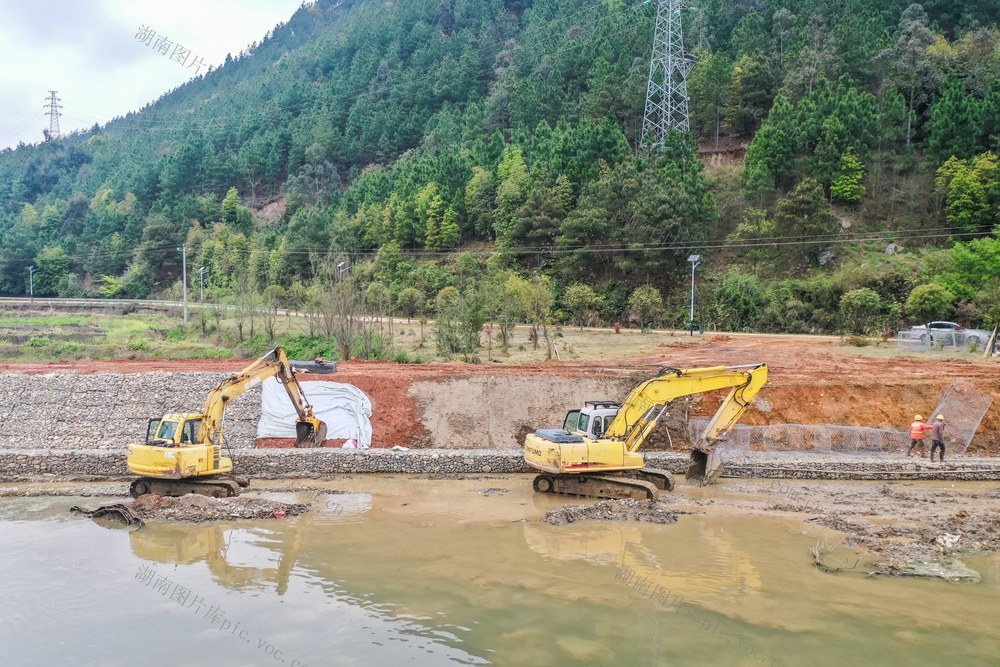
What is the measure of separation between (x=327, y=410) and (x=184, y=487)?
6.41m

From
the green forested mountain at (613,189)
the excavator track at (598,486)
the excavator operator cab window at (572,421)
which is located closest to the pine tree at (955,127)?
the green forested mountain at (613,189)

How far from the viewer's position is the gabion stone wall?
23.7 meters

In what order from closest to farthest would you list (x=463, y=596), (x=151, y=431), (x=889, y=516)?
1. (x=463, y=596)
2. (x=889, y=516)
3. (x=151, y=431)

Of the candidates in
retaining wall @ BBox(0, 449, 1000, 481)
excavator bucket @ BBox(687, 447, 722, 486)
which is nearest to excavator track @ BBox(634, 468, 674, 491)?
excavator bucket @ BBox(687, 447, 722, 486)

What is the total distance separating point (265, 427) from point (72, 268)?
92510 millimetres

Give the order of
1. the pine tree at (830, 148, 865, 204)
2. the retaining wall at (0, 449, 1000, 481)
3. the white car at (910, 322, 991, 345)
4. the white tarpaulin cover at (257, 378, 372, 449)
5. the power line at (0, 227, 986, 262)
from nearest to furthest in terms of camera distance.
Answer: the retaining wall at (0, 449, 1000, 481) < the white tarpaulin cover at (257, 378, 372, 449) < the white car at (910, 322, 991, 345) < the power line at (0, 227, 986, 262) < the pine tree at (830, 148, 865, 204)

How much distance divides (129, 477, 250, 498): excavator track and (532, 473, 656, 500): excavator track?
25.6 ft

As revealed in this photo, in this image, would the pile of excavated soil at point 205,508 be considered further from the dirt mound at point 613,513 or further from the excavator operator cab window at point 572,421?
the excavator operator cab window at point 572,421

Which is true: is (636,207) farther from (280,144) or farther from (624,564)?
(280,144)

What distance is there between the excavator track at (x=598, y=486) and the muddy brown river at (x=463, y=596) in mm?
1596

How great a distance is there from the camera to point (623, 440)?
18344 millimetres

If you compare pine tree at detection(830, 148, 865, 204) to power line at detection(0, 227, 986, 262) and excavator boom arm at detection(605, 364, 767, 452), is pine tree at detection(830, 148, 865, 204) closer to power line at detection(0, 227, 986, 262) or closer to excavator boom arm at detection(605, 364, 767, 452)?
power line at detection(0, 227, 986, 262)

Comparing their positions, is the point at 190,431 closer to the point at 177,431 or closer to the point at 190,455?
the point at 177,431

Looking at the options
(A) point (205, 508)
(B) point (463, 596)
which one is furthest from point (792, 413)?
(A) point (205, 508)
